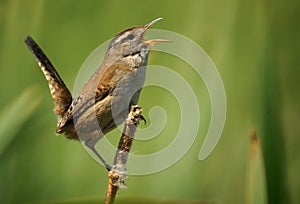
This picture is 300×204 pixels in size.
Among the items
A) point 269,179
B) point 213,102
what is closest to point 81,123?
point 213,102

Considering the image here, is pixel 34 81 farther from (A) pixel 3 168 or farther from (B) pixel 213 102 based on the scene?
(B) pixel 213 102

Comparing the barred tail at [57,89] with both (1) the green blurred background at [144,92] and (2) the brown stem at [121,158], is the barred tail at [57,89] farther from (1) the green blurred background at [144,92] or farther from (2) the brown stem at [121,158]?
(2) the brown stem at [121,158]

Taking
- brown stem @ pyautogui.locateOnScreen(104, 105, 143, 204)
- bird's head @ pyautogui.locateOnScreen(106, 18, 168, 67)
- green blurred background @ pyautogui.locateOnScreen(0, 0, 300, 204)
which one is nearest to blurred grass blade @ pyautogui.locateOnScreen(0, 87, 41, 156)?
green blurred background @ pyautogui.locateOnScreen(0, 0, 300, 204)

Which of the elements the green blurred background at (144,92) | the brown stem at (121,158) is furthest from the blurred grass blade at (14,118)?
the brown stem at (121,158)

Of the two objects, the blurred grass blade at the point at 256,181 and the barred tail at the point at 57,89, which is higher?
the barred tail at the point at 57,89

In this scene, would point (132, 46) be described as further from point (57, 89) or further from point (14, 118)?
point (14, 118)

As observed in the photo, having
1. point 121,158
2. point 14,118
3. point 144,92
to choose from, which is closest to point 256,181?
point 121,158

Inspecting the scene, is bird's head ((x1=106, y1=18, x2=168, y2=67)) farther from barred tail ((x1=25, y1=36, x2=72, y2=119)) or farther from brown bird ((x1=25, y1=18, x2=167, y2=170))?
barred tail ((x1=25, y1=36, x2=72, y2=119))
